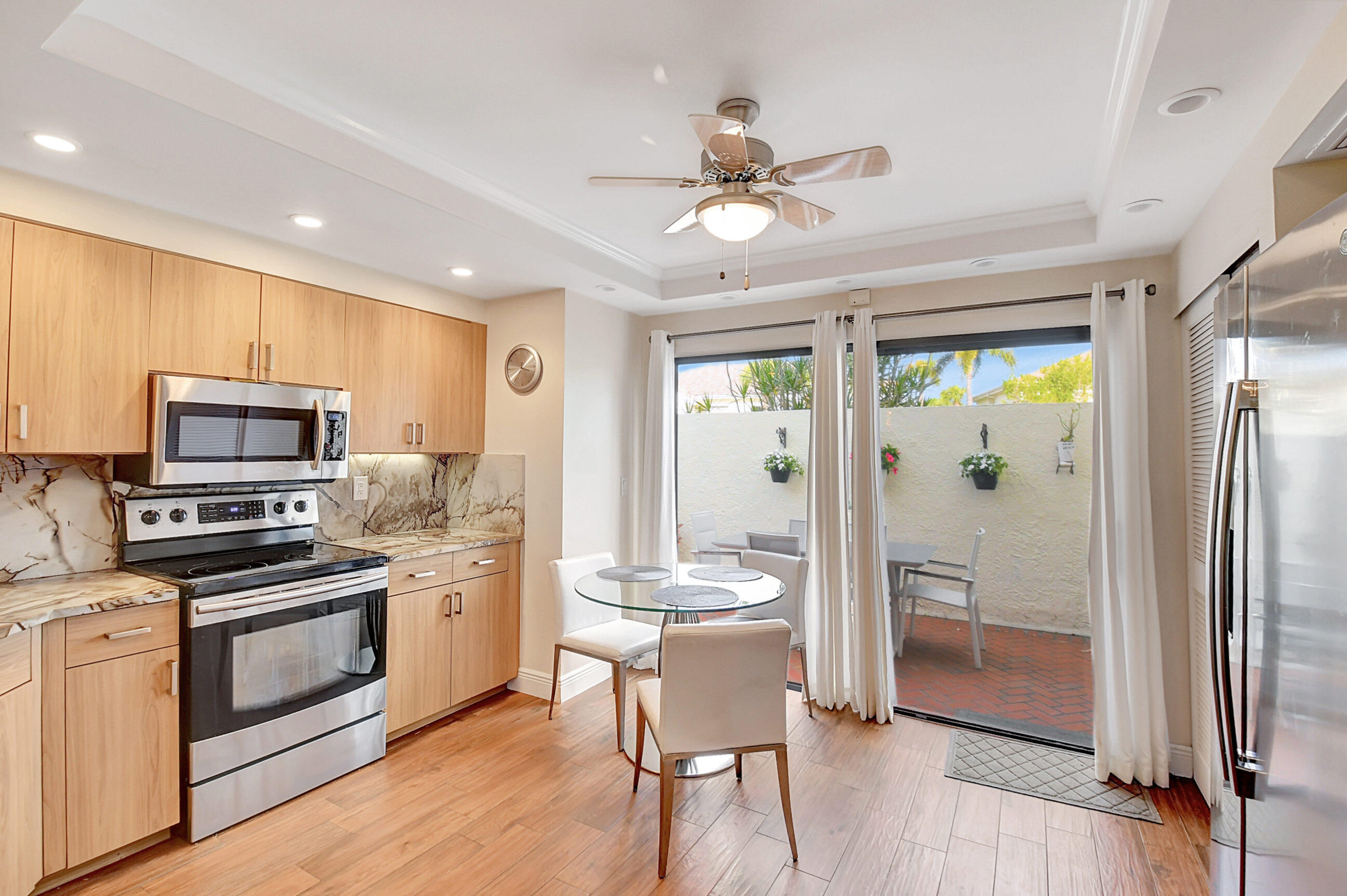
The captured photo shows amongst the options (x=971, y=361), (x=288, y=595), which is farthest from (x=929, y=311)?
(x=288, y=595)

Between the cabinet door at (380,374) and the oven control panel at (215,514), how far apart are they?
393 millimetres

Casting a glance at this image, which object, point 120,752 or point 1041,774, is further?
point 1041,774

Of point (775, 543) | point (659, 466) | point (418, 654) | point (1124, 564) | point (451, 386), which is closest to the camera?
point (1124, 564)

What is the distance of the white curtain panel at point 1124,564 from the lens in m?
2.90

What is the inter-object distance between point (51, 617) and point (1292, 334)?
3.27 meters

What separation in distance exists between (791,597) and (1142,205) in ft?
7.76

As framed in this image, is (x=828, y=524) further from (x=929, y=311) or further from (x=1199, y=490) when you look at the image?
(x=1199, y=490)

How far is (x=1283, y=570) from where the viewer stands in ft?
3.70

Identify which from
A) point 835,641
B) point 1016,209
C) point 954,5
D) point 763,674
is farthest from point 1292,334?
point 835,641

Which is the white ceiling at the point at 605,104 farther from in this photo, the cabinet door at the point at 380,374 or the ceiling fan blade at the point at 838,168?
the cabinet door at the point at 380,374

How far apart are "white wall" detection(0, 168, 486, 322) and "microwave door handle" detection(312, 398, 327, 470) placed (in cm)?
63

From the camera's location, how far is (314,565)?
280cm

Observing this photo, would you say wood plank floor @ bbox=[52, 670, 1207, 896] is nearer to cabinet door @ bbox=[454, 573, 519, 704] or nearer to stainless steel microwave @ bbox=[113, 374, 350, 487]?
cabinet door @ bbox=[454, 573, 519, 704]

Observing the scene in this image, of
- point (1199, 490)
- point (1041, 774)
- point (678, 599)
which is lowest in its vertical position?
point (1041, 774)
